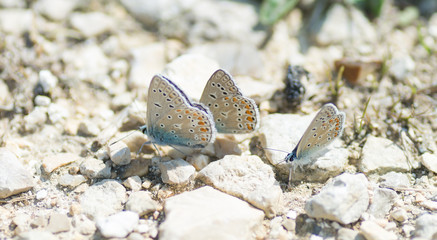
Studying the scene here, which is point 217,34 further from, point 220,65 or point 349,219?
point 349,219

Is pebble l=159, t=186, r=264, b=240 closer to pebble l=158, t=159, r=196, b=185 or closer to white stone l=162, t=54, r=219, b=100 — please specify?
pebble l=158, t=159, r=196, b=185

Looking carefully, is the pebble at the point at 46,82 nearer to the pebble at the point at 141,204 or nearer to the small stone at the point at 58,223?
the small stone at the point at 58,223

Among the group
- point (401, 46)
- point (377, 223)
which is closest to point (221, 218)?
A: point (377, 223)

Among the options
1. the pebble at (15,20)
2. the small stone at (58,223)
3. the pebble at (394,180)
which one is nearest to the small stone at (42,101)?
the pebble at (15,20)

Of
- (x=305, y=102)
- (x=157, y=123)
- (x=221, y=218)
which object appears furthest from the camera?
(x=305, y=102)

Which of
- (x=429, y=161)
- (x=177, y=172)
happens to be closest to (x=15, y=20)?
(x=177, y=172)

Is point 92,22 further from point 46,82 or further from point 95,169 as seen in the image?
point 95,169
